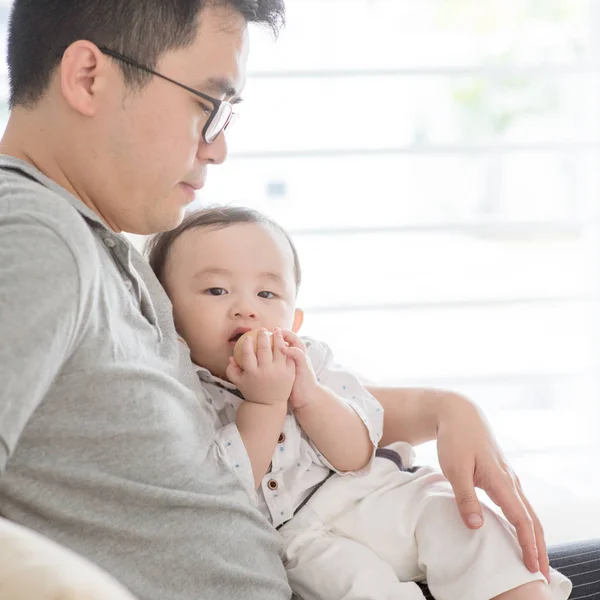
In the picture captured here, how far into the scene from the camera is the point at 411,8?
9.41 ft

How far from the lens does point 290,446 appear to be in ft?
4.93

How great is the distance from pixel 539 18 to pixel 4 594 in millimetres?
2762

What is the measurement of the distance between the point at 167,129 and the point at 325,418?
546 mm

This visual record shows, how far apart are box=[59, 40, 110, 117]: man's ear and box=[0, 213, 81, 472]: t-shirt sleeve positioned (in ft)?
0.99

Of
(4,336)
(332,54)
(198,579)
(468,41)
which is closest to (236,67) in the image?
(4,336)

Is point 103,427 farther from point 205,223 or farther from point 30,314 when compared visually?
point 205,223

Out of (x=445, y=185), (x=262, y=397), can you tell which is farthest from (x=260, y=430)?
(x=445, y=185)

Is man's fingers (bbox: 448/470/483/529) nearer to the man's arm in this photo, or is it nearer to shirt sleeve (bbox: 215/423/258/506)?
the man's arm

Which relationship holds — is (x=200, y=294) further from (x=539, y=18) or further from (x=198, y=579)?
(x=539, y=18)

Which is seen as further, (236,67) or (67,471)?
(236,67)

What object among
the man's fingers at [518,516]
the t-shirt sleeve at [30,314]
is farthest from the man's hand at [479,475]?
the t-shirt sleeve at [30,314]

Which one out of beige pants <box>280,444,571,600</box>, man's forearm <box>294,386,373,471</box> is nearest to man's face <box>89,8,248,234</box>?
man's forearm <box>294,386,373,471</box>

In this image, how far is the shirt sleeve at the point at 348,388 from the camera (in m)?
1.55

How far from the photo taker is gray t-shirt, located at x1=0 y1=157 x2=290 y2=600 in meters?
0.95
